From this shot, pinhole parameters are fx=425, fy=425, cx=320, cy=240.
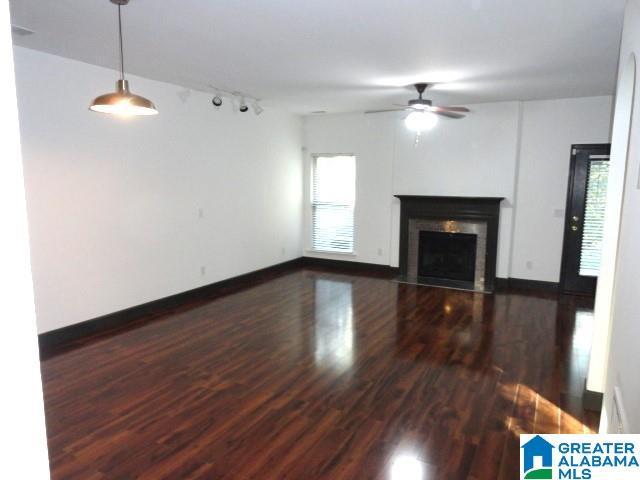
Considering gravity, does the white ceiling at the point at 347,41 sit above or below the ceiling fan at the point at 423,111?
above

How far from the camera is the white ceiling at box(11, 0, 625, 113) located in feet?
9.48

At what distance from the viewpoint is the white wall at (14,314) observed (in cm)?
63

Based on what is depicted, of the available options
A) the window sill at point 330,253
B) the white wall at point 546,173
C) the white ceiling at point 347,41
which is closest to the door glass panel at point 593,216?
the white wall at point 546,173

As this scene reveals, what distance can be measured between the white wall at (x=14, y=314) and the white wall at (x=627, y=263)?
6.12 ft

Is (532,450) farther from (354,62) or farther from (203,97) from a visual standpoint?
(203,97)

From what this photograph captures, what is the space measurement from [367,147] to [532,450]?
21.3 feet

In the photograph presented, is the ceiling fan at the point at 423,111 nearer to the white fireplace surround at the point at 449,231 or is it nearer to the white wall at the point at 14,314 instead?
the white fireplace surround at the point at 449,231

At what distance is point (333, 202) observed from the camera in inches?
307

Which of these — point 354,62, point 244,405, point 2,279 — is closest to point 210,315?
point 244,405

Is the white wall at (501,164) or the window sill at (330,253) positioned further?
the window sill at (330,253)

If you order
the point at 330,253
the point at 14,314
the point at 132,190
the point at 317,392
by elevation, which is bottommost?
the point at 317,392

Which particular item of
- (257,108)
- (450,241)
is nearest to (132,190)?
(257,108)

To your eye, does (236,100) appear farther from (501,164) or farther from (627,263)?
(627,263)

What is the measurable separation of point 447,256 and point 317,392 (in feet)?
14.0
